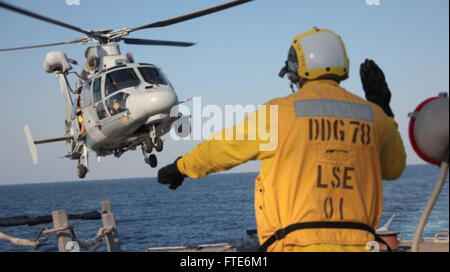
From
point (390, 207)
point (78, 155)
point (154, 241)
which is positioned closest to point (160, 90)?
point (78, 155)

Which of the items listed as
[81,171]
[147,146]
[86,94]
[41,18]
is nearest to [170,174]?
[41,18]

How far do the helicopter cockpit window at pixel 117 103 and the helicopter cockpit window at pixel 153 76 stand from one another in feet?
2.30

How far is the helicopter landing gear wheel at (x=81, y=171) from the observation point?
17698 millimetres

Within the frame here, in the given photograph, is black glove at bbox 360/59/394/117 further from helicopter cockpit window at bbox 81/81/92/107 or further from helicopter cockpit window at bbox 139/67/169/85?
helicopter cockpit window at bbox 81/81/92/107

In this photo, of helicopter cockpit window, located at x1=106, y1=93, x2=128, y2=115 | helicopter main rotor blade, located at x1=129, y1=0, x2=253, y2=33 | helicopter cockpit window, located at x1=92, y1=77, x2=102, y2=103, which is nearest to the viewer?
helicopter main rotor blade, located at x1=129, y1=0, x2=253, y2=33

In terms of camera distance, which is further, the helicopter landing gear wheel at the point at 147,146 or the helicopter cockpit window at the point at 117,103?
the helicopter landing gear wheel at the point at 147,146

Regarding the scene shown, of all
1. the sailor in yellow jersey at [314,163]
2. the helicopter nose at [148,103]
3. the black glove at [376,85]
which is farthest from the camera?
the helicopter nose at [148,103]

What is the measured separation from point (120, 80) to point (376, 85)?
11.4m

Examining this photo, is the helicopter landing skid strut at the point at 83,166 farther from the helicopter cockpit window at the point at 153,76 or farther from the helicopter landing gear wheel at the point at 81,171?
the helicopter cockpit window at the point at 153,76

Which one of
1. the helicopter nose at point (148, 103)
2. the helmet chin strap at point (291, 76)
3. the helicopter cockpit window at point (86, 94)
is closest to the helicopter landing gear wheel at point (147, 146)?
the helicopter nose at point (148, 103)

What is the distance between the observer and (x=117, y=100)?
14828 millimetres

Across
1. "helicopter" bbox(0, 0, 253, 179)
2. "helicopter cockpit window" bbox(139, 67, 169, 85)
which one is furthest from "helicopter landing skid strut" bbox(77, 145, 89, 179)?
"helicopter cockpit window" bbox(139, 67, 169, 85)

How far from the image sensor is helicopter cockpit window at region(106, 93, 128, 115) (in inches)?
578

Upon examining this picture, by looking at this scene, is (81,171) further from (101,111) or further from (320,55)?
(320,55)
